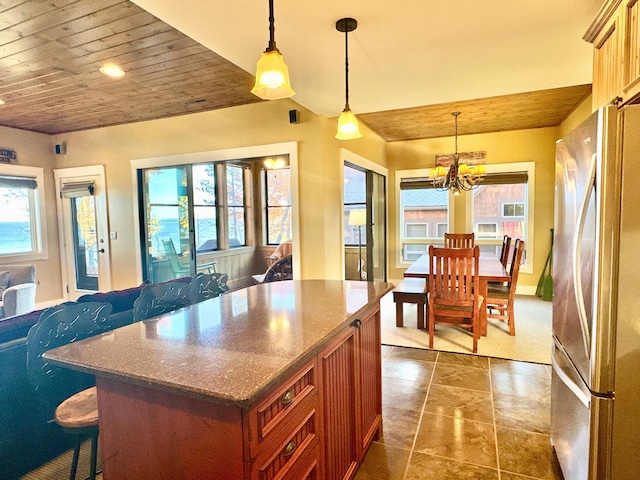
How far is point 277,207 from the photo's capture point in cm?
748

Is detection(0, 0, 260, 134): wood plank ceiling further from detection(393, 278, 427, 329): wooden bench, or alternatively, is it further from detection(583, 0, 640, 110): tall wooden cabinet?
detection(393, 278, 427, 329): wooden bench

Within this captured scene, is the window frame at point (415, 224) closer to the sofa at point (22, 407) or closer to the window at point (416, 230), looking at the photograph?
the window at point (416, 230)

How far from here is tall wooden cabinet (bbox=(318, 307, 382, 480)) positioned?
153cm

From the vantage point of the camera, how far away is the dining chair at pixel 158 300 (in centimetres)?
216

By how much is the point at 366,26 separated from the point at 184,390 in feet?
7.13

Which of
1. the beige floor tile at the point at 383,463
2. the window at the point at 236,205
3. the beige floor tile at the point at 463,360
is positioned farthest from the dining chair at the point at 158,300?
the window at the point at 236,205

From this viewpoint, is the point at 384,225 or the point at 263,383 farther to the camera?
the point at 384,225

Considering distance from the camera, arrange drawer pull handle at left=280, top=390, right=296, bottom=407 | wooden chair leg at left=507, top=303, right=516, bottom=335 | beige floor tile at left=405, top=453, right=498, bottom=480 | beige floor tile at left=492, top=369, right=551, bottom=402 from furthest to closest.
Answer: wooden chair leg at left=507, top=303, right=516, bottom=335, beige floor tile at left=492, top=369, right=551, bottom=402, beige floor tile at left=405, top=453, right=498, bottom=480, drawer pull handle at left=280, top=390, right=296, bottom=407

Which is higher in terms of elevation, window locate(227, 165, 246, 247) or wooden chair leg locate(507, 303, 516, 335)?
window locate(227, 165, 246, 247)

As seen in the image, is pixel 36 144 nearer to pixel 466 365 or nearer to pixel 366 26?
pixel 366 26

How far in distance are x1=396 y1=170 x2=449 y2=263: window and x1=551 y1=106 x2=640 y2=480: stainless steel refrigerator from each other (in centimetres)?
486

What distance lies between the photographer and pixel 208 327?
1557 millimetres

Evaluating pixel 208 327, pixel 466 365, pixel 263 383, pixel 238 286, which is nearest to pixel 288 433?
pixel 263 383

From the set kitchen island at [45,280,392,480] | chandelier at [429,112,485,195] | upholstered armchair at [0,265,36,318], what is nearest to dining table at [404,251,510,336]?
chandelier at [429,112,485,195]
